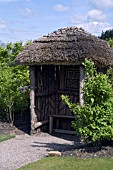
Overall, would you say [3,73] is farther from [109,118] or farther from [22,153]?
[109,118]

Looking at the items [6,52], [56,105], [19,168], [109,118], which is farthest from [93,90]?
[6,52]

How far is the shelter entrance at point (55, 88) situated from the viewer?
47.0 ft

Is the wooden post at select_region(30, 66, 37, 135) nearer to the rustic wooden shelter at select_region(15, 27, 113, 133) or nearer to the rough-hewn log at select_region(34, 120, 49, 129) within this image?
the rustic wooden shelter at select_region(15, 27, 113, 133)

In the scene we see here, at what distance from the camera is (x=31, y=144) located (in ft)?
38.7

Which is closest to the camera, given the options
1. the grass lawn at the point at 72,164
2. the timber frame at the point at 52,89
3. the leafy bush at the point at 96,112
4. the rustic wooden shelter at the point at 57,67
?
the grass lawn at the point at 72,164

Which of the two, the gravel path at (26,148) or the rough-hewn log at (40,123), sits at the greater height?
the rough-hewn log at (40,123)

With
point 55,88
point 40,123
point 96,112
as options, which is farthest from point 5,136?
point 96,112

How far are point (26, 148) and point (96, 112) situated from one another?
114 inches

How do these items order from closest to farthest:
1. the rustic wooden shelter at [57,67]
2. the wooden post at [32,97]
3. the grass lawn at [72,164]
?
1. the grass lawn at [72,164]
2. the rustic wooden shelter at [57,67]
3. the wooden post at [32,97]

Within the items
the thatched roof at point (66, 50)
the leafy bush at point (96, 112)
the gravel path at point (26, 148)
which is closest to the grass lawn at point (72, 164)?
the gravel path at point (26, 148)

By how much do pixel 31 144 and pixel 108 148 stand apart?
3.16 metres

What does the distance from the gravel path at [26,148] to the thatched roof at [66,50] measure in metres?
2.73

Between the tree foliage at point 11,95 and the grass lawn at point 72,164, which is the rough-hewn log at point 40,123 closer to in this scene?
the tree foliage at point 11,95

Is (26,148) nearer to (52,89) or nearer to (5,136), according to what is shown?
(5,136)
